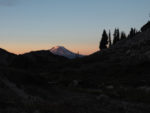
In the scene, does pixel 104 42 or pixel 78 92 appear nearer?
pixel 78 92

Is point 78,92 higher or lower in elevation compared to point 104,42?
lower

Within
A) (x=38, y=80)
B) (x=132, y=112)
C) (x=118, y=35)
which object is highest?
(x=118, y=35)

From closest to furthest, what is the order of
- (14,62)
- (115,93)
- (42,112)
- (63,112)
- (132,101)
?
(42,112) < (63,112) < (132,101) < (115,93) < (14,62)

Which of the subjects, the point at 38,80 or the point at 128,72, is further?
the point at 128,72

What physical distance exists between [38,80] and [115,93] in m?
8.09

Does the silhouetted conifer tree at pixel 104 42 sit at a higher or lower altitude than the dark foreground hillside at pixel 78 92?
higher

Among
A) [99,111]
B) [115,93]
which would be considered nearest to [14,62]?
[115,93]

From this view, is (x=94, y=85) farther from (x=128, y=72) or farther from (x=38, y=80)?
(x=128, y=72)

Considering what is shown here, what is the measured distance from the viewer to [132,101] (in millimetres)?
18281

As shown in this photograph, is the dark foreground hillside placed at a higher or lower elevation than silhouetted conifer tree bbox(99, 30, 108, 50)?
lower

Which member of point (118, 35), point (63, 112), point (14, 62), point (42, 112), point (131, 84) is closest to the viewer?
point (42, 112)

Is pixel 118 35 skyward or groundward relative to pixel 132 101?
skyward

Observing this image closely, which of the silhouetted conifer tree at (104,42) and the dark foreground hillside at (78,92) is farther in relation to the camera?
the silhouetted conifer tree at (104,42)

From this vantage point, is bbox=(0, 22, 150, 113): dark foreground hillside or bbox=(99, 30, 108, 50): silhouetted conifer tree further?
bbox=(99, 30, 108, 50): silhouetted conifer tree
